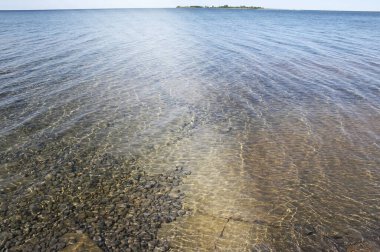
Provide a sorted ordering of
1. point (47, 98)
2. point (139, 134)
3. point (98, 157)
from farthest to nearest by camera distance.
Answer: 1. point (47, 98)
2. point (139, 134)
3. point (98, 157)

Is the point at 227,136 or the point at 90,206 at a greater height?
the point at 90,206

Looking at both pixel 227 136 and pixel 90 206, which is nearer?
pixel 90 206

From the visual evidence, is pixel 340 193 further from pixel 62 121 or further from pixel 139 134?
pixel 62 121

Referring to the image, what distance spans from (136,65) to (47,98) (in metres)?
11.8

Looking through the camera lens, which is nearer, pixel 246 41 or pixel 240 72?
pixel 240 72

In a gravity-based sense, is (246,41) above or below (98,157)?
below

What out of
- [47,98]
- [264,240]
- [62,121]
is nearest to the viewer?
[264,240]

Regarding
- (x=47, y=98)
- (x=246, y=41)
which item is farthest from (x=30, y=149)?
(x=246, y=41)

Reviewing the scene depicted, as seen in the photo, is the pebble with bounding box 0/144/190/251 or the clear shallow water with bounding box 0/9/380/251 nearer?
the pebble with bounding box 0/144/190/251

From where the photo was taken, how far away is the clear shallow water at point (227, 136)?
9.78m

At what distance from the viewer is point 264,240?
9.07 m

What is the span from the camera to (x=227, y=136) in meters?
15.7

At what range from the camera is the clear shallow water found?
978 centimetres

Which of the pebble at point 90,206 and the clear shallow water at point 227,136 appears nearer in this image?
the pebble at point 90,206
